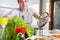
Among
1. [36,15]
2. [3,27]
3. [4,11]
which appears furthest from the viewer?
[36,15]

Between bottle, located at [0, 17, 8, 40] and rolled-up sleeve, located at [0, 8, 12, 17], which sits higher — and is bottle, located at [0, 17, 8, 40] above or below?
below

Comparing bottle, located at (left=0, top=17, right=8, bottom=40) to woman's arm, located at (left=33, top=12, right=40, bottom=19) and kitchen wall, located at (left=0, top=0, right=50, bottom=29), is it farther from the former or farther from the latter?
woman's arm, located at (left=33, top=12, right=40, bottom=19)

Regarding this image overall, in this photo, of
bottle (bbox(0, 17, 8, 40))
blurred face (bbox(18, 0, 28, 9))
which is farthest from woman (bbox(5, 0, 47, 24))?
bottle (bbox(0, 17, 8, 40))

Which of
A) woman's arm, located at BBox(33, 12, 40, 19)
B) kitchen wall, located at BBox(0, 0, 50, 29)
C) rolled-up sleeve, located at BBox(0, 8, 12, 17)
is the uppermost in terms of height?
kitchen wall, located at BBox(0, 0, 50, 29)

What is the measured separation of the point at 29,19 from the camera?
3.94 ft

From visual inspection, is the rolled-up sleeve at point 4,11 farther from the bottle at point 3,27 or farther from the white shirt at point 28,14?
the bottle at point 3,27

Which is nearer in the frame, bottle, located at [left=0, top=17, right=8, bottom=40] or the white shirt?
bottle, located at [left=0, top=17, right=8, bottom=40]

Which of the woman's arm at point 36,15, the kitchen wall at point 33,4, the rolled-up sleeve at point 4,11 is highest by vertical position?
the kitchen wall at point 33,4

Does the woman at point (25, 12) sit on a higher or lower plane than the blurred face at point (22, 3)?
lower

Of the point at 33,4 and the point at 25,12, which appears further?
the point at 33,4

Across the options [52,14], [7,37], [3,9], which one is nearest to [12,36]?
[7,37]

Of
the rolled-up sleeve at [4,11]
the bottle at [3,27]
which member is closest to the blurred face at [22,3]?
the rolled-up sleeve at [4,11]

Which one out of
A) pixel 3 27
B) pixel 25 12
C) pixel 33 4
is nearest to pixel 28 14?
pixel 25 12

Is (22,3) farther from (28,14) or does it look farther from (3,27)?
(3,27)
